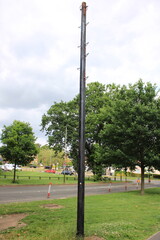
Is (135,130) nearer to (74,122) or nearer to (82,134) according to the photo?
(82,134)

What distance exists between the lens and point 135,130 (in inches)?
702

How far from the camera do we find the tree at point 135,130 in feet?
58.2

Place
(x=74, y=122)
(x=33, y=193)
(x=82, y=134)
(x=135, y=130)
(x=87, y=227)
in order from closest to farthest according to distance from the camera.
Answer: (x=82, y=134) → (x=87, y=227) → (x=135, y=130) → (x=33, y=193) → (x=74, y=122)

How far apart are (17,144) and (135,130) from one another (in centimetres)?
1460

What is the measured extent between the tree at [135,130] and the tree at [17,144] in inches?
416

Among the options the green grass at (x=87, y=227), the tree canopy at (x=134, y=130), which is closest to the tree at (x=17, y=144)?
the tree canopy at (x=134, y=130)

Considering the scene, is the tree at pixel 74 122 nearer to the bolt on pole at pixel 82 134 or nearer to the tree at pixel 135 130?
the tree at pixel 135 130

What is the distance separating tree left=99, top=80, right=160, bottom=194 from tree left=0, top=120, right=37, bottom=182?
34.6ft

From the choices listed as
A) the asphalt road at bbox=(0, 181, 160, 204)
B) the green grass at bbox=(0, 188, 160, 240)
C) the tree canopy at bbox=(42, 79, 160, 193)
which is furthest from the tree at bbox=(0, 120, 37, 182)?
the green grass at bbox=(0, 188, 160, 240)

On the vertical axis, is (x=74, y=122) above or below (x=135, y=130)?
above

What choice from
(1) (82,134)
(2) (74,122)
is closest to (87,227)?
(1) (82,134)

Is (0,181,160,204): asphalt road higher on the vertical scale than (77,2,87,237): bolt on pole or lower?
lower

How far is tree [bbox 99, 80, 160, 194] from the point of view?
17.8 m

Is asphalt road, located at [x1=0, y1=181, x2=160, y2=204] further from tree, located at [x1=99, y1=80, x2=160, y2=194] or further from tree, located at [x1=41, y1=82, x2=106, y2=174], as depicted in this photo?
tree, located at [x1=41, y1=82, x2=106, y2=174]
